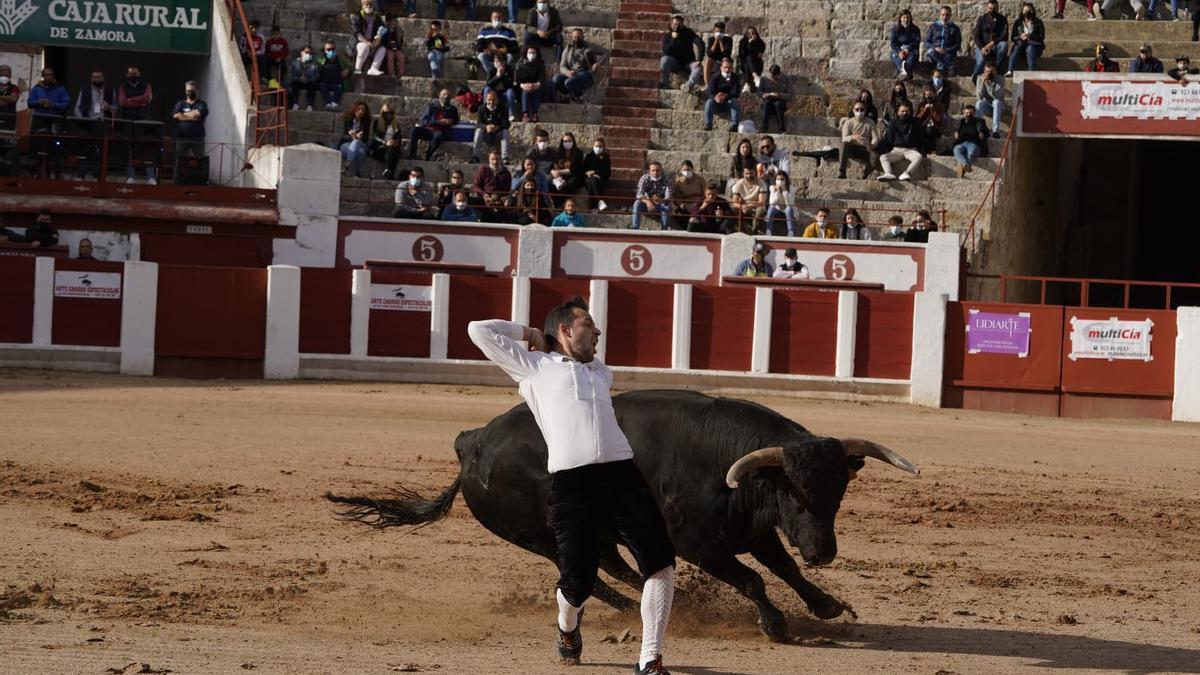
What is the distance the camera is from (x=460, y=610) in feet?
29.5

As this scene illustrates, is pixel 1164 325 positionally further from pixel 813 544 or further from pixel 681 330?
pixel 813 544

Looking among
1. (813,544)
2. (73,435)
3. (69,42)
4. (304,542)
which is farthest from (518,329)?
(69,42)

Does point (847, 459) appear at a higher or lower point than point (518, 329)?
lower

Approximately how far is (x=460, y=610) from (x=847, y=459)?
2342 millimetres

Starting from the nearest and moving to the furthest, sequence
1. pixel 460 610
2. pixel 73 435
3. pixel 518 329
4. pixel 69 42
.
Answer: pixel 518 329
pixel 460 610
pixel 73 435
pixel 69 42

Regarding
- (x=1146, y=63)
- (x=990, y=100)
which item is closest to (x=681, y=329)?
(x=990, y=100)

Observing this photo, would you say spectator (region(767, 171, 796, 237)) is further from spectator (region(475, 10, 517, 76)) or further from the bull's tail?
the bull's tail

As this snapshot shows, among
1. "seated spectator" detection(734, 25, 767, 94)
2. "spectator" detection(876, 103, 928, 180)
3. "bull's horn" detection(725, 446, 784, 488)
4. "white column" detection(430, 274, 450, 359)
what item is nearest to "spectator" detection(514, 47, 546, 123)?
"seated spectator" detection(734, 25, 767, 94)

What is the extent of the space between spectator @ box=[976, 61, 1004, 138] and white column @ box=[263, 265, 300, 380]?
38.4ft

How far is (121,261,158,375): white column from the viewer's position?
70.6 ft

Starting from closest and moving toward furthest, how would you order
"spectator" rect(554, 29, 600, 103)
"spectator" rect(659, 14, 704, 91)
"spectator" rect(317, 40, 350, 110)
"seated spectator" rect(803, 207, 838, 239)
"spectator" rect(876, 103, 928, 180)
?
"seated spectator" rect(803, 207, 838, 239) < "spectator" rect(876, 103, 928, 180) < "spectator" rect(317, 40, 350, 110) < "spectator" rect(554, 29, 600, 103) < "spectator" rect(659, 14, 704, 91)

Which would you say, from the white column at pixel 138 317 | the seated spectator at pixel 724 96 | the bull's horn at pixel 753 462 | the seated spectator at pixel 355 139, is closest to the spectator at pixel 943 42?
the seated spectator at pixel 724 96

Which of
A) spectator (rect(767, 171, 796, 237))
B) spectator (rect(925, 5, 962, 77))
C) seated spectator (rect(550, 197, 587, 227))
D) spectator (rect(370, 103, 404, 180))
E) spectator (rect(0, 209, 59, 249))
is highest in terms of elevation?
spectator (rect(925, 5, 962, 77))

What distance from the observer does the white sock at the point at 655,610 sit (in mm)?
7043
